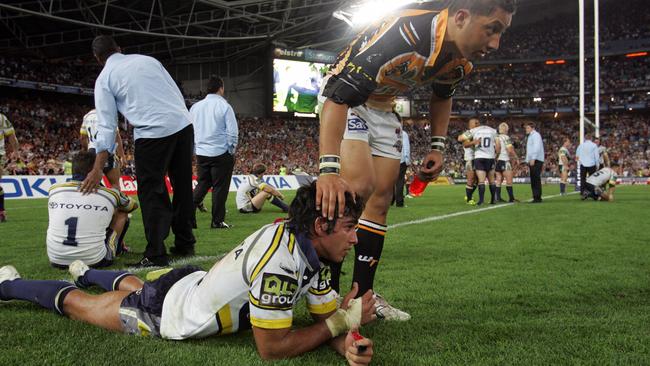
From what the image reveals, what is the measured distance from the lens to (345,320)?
2121mm

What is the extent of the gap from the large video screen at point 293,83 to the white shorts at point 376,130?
31617 millimetres

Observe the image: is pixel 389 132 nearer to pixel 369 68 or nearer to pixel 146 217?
pixel 369 68

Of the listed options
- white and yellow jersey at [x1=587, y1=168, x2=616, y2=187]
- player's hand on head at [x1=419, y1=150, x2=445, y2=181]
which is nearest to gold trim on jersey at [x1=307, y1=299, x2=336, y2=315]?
player's hand on head at [x1=419, y1=150, x2=445, y2=181]

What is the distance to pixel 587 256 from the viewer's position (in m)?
4.67

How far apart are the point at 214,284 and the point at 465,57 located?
159 centimetres

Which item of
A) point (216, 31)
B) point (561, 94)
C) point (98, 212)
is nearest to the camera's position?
point (98, 212)

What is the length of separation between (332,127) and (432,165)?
1224 mm

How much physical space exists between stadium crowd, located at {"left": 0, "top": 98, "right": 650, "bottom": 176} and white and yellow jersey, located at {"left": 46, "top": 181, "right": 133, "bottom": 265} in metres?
19.5

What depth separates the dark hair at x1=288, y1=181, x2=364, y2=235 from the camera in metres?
2.04

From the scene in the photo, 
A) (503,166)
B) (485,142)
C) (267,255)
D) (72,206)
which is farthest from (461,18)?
(503,166)

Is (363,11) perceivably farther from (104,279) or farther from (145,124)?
(104,279)

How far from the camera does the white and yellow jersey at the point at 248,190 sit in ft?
32.4

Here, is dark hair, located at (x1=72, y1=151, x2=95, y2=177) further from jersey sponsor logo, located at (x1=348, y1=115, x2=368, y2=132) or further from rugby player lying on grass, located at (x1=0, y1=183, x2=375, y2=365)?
jersey sponsor logo, located at (x1=348, y1=115, x2=368, y2=132)

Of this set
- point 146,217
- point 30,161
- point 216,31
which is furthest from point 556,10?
point 146,217
